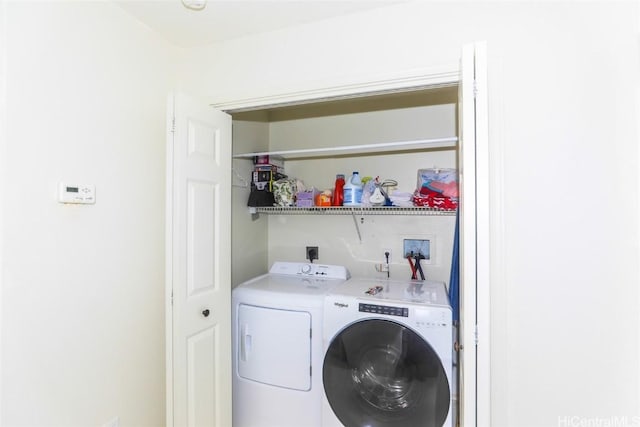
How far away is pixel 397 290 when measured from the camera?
2.07 metres

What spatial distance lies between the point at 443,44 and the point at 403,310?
51.7 inches

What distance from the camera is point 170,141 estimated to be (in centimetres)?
158

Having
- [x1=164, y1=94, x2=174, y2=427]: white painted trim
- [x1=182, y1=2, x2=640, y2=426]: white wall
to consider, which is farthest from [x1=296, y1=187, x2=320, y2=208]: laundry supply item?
[x1=182, y1=2, x2=640, y2=426]: white wall

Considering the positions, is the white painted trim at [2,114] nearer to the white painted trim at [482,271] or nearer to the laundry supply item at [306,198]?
the white painted trim at [482,271]

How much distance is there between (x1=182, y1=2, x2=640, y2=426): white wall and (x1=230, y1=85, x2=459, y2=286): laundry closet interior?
1.01 meters

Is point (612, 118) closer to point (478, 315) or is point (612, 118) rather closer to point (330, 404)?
point (478, 315)

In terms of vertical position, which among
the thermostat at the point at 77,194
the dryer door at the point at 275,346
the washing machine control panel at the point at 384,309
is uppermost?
the thermostat at the point at 77,194

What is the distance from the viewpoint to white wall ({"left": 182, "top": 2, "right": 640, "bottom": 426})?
3.95 ft

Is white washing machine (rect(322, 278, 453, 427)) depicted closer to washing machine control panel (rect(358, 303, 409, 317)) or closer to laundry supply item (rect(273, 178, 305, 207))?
washing machine control panel (rect(358, 303, 409, 317))

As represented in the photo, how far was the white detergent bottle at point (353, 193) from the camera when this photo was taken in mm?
2357

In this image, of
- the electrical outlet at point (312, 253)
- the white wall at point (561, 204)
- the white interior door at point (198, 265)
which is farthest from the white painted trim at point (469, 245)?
the electrical outlet at point (312, 253)

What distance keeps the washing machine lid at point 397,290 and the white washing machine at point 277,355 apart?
0.18 meters

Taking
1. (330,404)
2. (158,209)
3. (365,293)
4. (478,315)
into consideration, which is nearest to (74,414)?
(158,209)

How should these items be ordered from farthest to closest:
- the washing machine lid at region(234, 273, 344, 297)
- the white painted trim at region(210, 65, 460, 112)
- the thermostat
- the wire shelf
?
1. the wire shelf
2. the washing machine lid at region(234, 273, 344, 297)
3. the white painted trim at region(210, 65, 460, 112)
4. the thermostat
